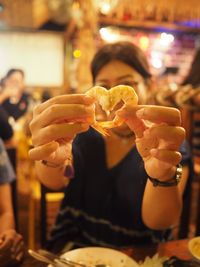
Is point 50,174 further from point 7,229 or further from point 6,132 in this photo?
point 6,132

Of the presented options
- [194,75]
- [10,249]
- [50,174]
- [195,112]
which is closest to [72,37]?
[194,75]

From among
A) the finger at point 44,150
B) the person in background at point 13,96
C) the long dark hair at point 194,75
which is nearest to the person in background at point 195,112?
the long dark hair at point 194,75

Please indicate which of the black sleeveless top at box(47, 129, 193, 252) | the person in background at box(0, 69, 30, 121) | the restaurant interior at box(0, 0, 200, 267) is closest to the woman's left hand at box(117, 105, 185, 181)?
the black sleeveless top at box(47, 129, 193, 252)

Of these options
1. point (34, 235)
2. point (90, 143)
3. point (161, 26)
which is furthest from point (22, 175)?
point (161, 26)

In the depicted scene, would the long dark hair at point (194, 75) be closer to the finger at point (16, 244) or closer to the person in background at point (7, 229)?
the person in background at point (7, 229)

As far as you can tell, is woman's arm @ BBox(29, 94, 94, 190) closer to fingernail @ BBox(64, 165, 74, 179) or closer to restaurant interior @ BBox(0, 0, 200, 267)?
fingernail @ BBox(64, 165, 74, 179)

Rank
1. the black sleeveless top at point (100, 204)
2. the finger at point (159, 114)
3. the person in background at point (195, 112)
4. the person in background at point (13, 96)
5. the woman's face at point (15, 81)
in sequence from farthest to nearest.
Answer: the woman's face at point (15, 81), the person in background at point (13, 96), the person in background at point (195, 112), the black sleeveless top at point (100, 204), the finger at point (159, 114)
